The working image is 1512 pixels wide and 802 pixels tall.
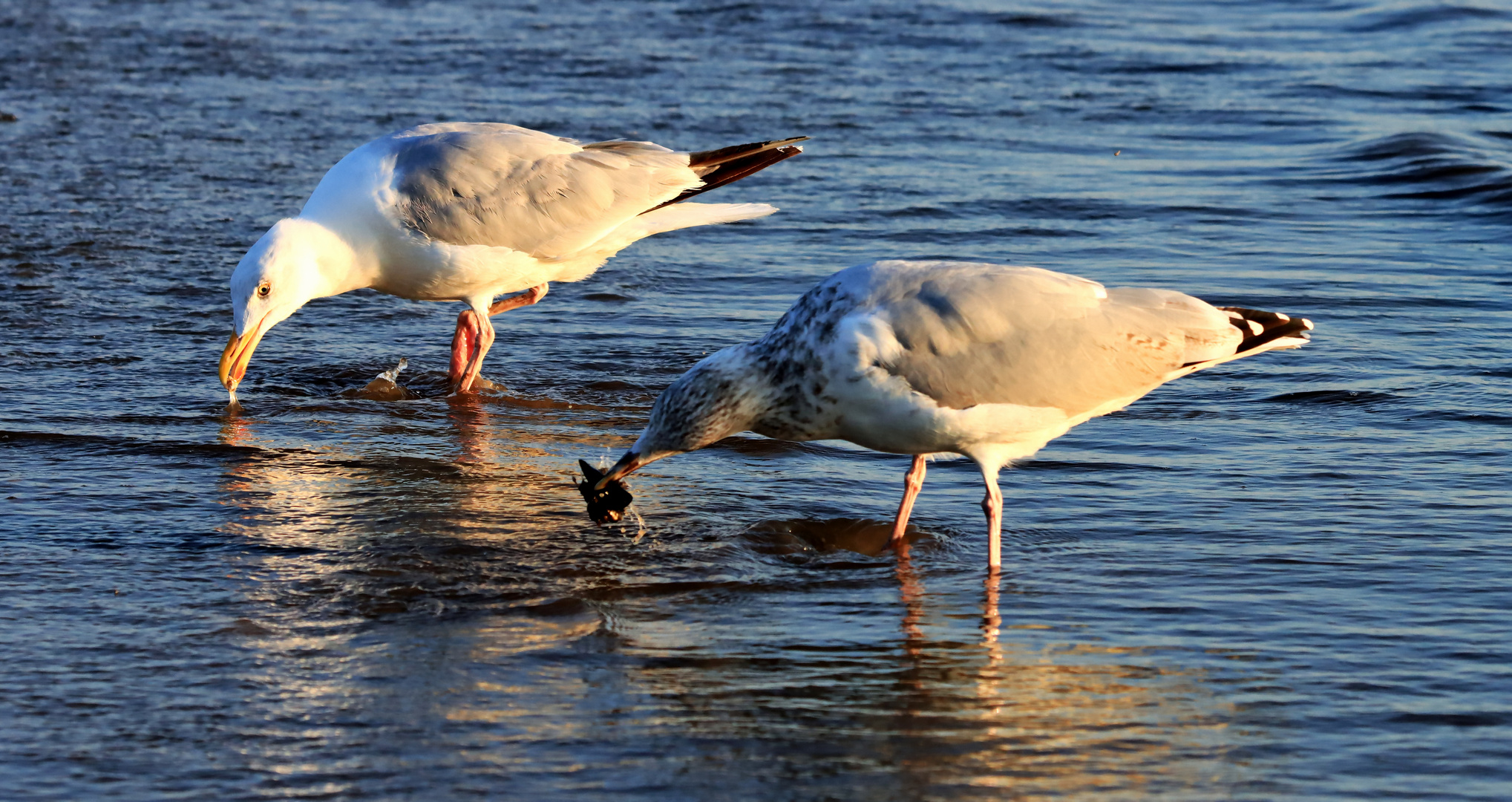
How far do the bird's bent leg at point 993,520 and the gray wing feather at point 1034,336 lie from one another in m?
0.29

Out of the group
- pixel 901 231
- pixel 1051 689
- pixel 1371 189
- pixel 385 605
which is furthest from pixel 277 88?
pixel 1051 689

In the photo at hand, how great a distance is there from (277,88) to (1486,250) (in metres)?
9.35

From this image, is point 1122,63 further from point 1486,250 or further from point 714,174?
point 714,174

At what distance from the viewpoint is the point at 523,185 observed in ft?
26.1

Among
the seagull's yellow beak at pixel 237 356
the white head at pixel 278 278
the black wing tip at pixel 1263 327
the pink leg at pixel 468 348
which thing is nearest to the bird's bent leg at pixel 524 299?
the pink leg at pixel 468 348

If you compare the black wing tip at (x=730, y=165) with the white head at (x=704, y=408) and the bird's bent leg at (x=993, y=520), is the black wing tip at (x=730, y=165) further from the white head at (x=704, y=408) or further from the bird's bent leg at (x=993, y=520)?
the bird's bent leg at (x=993, y=520)

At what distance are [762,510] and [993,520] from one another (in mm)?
903

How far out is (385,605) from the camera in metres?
5.09

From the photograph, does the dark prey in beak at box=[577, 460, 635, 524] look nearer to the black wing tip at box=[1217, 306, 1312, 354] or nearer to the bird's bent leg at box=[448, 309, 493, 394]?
the black wing tip at box=[1217, 306, 1312, 354]

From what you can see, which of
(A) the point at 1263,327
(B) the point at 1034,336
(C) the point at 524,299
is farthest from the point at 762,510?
(C) the point at 524,299

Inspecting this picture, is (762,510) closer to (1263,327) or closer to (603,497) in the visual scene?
(603,497)

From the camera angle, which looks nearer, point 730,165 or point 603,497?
point 603,497

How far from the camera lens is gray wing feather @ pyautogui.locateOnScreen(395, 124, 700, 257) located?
7641 millimetres

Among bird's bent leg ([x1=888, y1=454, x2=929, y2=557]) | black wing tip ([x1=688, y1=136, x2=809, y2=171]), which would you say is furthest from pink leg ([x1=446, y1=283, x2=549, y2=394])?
bird's bent leg ([x1=888, y1=454, x2=929, y2=557])
